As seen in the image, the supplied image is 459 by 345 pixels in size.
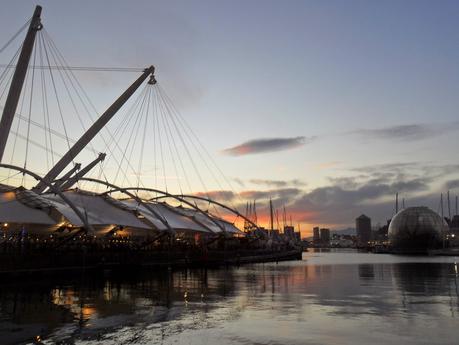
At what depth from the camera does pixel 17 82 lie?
1919 inches

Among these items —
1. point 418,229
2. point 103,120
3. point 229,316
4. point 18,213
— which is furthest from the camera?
point 418,229

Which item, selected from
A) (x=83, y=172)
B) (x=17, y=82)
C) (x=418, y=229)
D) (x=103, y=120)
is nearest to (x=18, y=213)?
(x=17, y=82)

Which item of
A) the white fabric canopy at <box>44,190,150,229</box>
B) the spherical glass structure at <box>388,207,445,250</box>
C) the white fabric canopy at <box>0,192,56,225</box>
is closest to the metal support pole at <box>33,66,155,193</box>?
the white fabric canopy at <box>44,190,150,229</box>

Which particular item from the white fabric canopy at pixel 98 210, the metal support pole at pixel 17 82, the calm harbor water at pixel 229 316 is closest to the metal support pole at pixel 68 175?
the white fabric canopy at pixel 98 210

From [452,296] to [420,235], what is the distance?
489 feet

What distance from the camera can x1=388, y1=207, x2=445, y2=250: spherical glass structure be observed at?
16688 centimetres

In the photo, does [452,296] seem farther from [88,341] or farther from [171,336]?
[88,341]

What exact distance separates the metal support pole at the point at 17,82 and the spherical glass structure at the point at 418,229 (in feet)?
483

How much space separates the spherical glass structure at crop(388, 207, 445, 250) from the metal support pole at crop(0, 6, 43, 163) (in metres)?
147

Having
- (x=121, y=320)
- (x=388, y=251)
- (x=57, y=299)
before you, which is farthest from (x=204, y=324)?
(x=388, y=251)

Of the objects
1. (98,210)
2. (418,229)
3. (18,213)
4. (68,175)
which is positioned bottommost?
(418,229)

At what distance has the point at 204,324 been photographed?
18625mm

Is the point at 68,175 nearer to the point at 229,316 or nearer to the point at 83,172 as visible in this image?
the point at 83,172

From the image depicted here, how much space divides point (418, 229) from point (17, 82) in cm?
14828
